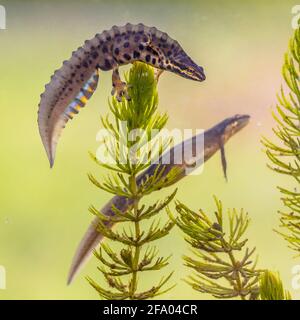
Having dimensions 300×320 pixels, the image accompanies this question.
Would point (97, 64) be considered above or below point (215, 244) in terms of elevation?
above

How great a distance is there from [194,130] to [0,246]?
2329 mm

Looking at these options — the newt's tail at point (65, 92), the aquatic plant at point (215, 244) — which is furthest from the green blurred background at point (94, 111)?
the aquatic plant at point (215, 244)

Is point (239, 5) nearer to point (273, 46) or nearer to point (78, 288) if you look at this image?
point (273, 46)

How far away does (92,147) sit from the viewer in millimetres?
4824

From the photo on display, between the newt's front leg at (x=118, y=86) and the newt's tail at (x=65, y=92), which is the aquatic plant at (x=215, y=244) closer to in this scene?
the newt's front leg at (x=118, y=86)

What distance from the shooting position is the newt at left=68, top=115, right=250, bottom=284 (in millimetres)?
3889

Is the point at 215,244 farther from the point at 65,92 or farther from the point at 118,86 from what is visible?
the point at 65,92

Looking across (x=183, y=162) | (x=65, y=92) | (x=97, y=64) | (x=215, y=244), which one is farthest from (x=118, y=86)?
(x=215, y=244)

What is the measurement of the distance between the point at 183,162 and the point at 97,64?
1173mm

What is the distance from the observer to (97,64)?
3676 millimetres

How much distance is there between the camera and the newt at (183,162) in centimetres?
389

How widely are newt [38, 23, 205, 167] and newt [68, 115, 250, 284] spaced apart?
0.69 metres

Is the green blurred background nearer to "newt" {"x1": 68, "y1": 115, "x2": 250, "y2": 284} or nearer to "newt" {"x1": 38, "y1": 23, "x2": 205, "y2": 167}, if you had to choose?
"newt" {"x1": 68, "y1": 115, "x2": 250, "y2": 284}
